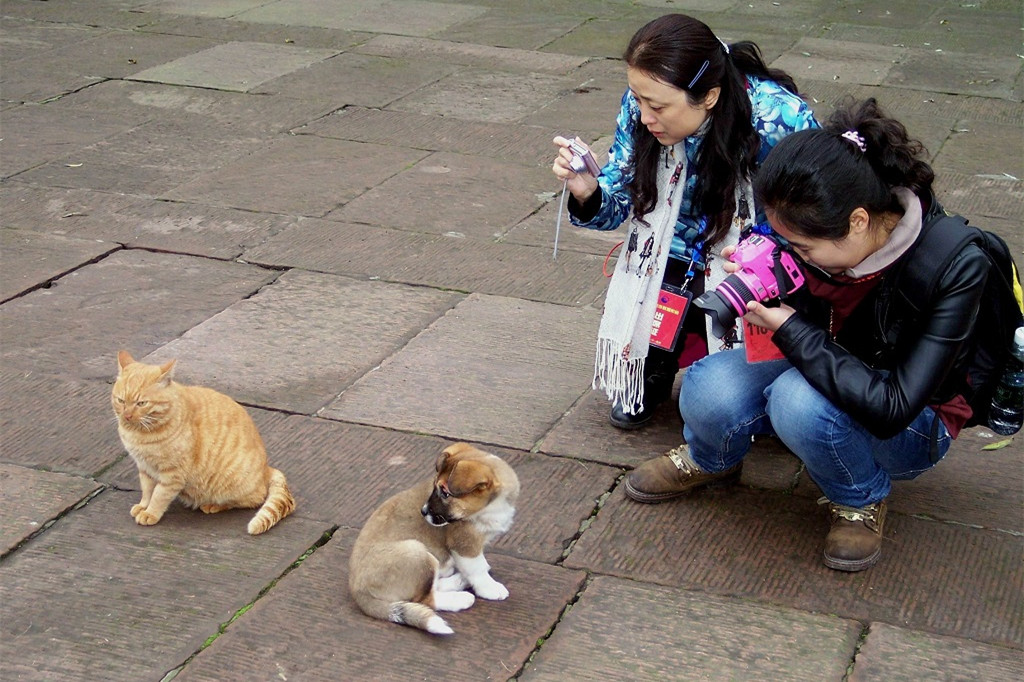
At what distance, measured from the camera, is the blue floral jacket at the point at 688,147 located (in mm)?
3527

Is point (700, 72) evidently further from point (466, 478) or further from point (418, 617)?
point (418, 617)

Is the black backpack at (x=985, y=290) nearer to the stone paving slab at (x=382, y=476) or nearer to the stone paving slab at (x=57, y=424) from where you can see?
the stone paving slab at (x=382, y=476)

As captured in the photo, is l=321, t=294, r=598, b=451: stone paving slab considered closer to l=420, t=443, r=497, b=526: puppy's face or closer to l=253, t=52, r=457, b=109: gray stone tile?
l=420, t=443, r=497, b=526: puppy's face

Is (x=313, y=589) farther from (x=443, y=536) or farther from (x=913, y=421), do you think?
(x=913, y=421)

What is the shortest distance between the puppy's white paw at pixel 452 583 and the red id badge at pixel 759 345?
3.26 ft

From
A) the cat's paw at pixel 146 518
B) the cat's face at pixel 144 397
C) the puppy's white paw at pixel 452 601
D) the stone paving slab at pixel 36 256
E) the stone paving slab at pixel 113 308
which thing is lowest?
the stone paving slab at pixel 36 256

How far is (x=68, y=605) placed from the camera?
308cm

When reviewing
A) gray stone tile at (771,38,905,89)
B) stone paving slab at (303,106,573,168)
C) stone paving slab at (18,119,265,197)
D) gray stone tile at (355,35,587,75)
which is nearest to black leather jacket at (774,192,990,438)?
stone paving slab at (303,106,573,168)

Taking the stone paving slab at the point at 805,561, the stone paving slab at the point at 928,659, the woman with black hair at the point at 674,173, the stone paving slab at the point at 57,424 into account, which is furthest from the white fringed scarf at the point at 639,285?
the stone paving slab at the point at 57,424

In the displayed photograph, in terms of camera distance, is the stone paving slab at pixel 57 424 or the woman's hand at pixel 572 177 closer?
the woman's hand at pixel 572 177

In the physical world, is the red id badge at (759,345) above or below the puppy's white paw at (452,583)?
above

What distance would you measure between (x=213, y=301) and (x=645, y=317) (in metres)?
2.07

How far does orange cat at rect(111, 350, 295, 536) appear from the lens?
11.1 feet

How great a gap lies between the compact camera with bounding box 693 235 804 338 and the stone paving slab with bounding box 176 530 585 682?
32.6 inches
